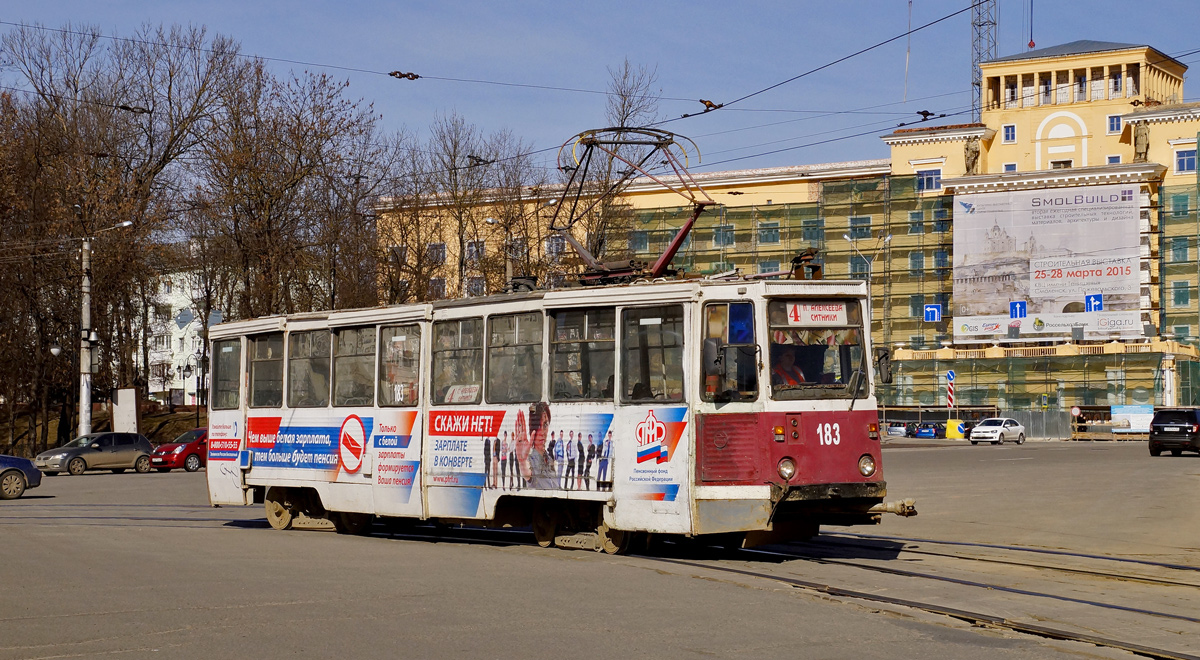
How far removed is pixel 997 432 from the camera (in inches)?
2470

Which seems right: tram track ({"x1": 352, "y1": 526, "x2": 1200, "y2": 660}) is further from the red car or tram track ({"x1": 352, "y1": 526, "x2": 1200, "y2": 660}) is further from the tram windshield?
the red car

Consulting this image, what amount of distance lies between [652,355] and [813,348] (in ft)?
5.44

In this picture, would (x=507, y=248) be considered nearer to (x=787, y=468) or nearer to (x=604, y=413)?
(x=604, y=413)

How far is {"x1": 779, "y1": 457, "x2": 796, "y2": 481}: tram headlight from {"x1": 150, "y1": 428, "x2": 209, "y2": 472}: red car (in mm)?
31859

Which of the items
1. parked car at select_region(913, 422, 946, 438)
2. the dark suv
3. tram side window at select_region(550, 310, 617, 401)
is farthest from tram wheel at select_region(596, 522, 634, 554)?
parked car at select_region(913, 422, 946, 438)

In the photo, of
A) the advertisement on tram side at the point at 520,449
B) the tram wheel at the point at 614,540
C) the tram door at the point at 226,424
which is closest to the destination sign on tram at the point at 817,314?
the advertisement on tram side at the point at 520,449

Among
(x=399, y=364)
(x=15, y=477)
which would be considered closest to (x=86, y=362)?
(x=15, y=477)

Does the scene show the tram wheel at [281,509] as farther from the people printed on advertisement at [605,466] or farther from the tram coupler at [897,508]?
the tram coupler at [897,508]

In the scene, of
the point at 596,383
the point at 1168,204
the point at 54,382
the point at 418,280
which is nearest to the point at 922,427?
the point at 1168,204

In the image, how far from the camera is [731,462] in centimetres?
1320

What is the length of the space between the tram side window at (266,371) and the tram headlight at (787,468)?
26.7 ft

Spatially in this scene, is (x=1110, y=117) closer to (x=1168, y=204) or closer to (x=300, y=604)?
(x=1168, y=204)

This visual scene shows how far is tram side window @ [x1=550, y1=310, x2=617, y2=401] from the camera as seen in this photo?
46.6 feet

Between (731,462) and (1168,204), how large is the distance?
Answer: 2878 inches
